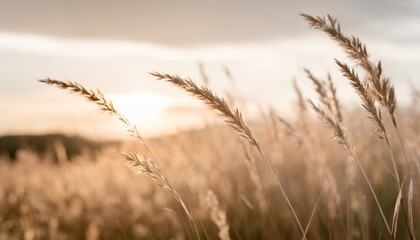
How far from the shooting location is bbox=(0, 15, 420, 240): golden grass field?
66.2 inches

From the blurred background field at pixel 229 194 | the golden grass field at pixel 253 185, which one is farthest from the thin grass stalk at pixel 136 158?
the blurred background field at pixel 229 194

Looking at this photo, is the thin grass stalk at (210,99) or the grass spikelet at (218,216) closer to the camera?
the thin grass stalk at (210,99)

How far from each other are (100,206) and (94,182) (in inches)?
16.9

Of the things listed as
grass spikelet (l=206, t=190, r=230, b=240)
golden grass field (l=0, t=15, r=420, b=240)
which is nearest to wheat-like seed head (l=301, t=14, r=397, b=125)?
golden grass field (l=0, t=15, r=420, b=240)

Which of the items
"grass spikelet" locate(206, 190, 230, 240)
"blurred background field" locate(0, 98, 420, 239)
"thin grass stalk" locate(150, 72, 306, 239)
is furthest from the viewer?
"blurred background field" locate(0, 98, 420, 239)

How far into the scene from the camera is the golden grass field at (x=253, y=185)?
168 cm

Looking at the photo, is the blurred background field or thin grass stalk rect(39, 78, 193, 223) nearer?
thin grass stalk rect(39, 78, 193, 223)

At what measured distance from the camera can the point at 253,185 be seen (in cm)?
502

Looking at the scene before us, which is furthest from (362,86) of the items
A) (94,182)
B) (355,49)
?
(94,182)

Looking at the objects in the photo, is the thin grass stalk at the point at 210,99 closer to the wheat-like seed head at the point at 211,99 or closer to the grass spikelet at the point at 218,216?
the wheat-like seed head at the point at 211,99

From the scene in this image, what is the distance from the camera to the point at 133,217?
177 inches

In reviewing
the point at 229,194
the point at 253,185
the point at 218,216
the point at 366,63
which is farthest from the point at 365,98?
the point at 253,185

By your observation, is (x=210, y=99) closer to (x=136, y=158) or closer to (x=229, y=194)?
(x=136, y=158)

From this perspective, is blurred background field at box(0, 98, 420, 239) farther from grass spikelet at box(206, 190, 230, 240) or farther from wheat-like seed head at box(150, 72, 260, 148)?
wheat-like seed head at box(150, 72, 260, 148)
